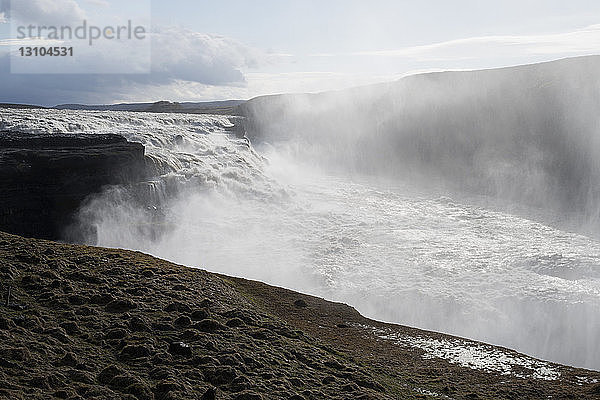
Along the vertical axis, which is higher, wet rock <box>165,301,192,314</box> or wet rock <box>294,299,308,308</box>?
wet rock <box>165,301,192,314</box>

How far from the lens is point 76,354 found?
11.8 meters

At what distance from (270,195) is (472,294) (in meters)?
25.4

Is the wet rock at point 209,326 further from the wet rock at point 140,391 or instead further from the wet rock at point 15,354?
the wet rock at point 15,354

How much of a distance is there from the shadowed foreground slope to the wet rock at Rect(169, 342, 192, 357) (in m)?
0.02

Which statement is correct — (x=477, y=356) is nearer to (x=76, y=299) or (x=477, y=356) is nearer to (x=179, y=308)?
(x=179, y=308)

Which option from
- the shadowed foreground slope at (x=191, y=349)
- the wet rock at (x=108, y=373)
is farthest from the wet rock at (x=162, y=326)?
the wet rock at (x=108, y=373)

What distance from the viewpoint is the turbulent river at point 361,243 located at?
95.5ft

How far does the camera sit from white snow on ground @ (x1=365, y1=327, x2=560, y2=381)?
17391 mm

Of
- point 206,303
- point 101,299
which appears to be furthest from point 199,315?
point 101,299

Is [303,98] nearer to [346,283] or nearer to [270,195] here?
[270,195]

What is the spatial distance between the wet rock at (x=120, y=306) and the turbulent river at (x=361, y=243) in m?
16.5

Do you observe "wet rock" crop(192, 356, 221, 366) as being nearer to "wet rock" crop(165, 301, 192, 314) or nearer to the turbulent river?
"wet rock" crop(165, 301, 192, 314)

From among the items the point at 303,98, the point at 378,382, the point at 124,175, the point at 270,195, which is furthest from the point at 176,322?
the point at 303,98

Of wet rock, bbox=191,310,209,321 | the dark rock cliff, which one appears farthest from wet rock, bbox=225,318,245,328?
the dark rock cliff
